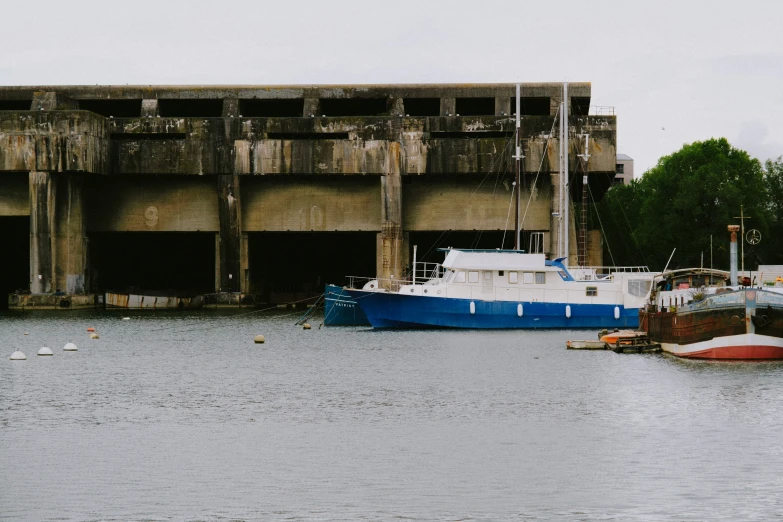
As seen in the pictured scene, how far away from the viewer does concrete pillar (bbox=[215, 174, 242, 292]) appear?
8719 centimetres

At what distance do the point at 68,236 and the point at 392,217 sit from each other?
2262 centimetres

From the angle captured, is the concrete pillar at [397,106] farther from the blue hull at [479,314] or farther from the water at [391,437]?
the water at [391,437]

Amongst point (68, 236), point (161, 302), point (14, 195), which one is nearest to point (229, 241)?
point (161, 302)

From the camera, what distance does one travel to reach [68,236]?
85625 millimetres

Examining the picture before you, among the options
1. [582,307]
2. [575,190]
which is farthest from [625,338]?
[575,190]

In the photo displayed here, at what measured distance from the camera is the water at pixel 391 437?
20.0 meters

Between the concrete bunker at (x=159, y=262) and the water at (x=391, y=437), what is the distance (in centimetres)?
5059

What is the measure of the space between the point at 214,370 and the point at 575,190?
2062 inches

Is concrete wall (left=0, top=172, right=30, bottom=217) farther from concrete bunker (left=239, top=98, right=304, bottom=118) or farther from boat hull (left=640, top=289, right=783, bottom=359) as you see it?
boat hull (left=640, top=289, right=783, bottom=359)

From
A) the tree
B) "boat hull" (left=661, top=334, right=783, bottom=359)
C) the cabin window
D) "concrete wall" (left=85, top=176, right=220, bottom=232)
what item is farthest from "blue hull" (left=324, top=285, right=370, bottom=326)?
the tree

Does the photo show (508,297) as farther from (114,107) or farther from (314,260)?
(314,260)

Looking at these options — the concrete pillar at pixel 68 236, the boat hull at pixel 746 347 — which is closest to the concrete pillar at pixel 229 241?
the concrete pillar at pixel 68 236

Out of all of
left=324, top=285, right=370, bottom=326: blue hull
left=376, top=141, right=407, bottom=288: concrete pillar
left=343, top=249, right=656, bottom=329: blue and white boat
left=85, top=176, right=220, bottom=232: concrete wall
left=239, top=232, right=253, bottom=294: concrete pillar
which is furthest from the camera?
left=85, top=176, right=220, bottom=232: concrete wall

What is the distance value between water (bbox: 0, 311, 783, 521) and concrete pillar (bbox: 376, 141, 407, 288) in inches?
1467
